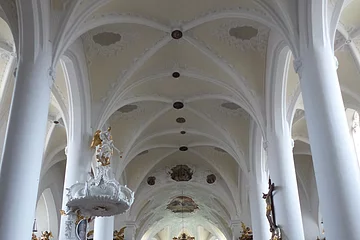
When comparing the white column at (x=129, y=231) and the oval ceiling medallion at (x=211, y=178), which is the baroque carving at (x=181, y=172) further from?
the white column at (x=129, y=231)

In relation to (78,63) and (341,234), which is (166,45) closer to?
(78,63)

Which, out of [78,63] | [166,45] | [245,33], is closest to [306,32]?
[245,33]

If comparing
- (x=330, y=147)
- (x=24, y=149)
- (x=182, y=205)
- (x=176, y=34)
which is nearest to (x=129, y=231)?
(x=182, y=205)

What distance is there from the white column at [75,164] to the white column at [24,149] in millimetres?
3401

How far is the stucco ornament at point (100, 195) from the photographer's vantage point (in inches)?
381

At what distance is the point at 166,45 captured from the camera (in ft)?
43.3

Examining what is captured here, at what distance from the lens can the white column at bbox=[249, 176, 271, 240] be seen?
1507 cm

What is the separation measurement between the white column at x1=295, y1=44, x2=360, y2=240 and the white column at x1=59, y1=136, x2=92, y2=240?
6.12 meters

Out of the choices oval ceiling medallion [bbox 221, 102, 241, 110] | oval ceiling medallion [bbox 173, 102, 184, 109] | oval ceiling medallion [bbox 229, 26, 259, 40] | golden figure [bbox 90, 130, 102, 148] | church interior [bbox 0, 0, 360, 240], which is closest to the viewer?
church interior [bbox 0, 0, 360, 240]

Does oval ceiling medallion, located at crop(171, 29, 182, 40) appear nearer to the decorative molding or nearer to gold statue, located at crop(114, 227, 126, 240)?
the decorative molding

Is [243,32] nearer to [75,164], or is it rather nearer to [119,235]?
[75,164]

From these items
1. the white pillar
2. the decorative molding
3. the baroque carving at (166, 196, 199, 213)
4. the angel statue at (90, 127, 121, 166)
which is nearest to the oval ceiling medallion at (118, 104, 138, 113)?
the decorative molding

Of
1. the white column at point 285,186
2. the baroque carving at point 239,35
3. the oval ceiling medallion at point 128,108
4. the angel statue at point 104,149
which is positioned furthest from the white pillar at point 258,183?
the angel statue at point 104,149

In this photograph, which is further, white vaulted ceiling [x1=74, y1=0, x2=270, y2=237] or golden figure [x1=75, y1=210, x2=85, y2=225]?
white vaulted ceiling [x1=74, y1=0, x2=270, y2=237]
